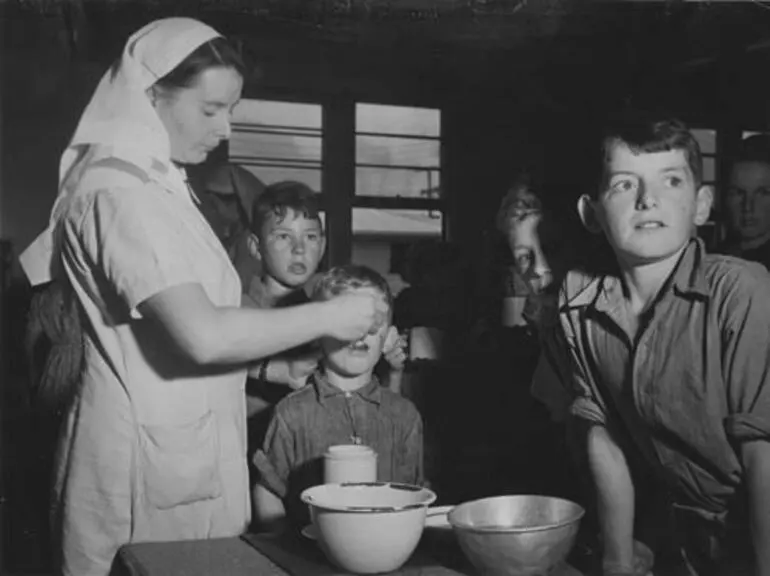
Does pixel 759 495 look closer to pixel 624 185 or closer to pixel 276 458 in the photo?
pixel 624 185

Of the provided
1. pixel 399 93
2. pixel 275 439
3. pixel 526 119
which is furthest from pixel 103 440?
pixel 526 119

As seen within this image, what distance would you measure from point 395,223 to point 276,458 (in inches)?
17.6

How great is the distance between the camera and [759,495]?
93 cm

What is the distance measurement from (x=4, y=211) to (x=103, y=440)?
35 centimetres

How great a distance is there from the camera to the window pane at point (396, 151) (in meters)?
1.41

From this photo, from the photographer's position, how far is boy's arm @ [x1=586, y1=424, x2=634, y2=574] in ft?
3.32

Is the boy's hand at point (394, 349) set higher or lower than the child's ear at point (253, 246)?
lower

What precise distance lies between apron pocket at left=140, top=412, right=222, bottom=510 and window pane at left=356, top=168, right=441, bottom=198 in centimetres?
50

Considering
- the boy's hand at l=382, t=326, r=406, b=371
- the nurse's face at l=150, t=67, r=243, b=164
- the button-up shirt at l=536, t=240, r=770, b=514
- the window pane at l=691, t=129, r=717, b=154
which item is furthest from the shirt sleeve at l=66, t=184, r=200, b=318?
the window pane at l=691, t=129, r=717, b=154

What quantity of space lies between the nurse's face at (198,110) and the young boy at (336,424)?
0.89 feet

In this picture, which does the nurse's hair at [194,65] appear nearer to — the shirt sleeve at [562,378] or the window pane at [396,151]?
the window pane at [396,151]

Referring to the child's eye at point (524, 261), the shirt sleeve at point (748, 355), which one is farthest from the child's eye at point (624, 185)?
the child's eye at point (524, 261)

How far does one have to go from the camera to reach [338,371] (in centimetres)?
126

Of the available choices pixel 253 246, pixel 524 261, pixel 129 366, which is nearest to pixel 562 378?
pixel 524 261
